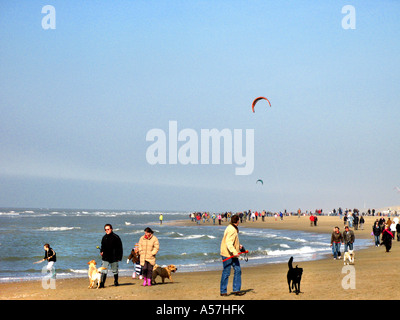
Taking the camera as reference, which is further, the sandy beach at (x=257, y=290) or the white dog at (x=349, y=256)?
the white dog at (x=349, y=256)

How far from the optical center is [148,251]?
13.4 m

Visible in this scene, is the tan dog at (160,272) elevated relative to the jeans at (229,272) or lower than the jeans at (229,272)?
lower

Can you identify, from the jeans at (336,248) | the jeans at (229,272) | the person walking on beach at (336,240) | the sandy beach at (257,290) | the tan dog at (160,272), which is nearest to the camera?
the jeans at (229,272)

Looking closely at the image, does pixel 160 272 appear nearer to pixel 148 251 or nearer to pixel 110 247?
pixel 148 251

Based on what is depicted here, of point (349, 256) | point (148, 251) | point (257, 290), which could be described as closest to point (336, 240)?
point (349, 256)

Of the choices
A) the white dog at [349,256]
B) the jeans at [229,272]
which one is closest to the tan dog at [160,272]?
the jeans at [229,272]

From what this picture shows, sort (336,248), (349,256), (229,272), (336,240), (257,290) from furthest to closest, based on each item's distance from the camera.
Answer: (336,248)
(336,240)
(349,256)
(257,290)
(229,272)

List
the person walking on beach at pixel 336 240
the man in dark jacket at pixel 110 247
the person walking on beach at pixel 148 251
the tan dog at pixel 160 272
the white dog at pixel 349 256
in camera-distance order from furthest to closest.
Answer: the person walking on beach at pixel 336 240 < the white dog at pixel 349 256 < the tan dog at pixel 160 272 < the person walking on beach at pixel 148 251 < the man in dark jacket at pixel 110 247

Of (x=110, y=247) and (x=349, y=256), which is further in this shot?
(x=349, y=256)

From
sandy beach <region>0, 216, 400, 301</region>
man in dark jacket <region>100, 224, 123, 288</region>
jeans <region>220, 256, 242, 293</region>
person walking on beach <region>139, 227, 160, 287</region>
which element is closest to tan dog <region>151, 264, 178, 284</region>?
sandy beach <region>0, 216, 400, 301</region>

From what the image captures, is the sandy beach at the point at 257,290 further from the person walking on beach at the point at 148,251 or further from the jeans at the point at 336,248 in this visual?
the jeans at the point at 336,248

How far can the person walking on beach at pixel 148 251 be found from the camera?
13.2 meters
